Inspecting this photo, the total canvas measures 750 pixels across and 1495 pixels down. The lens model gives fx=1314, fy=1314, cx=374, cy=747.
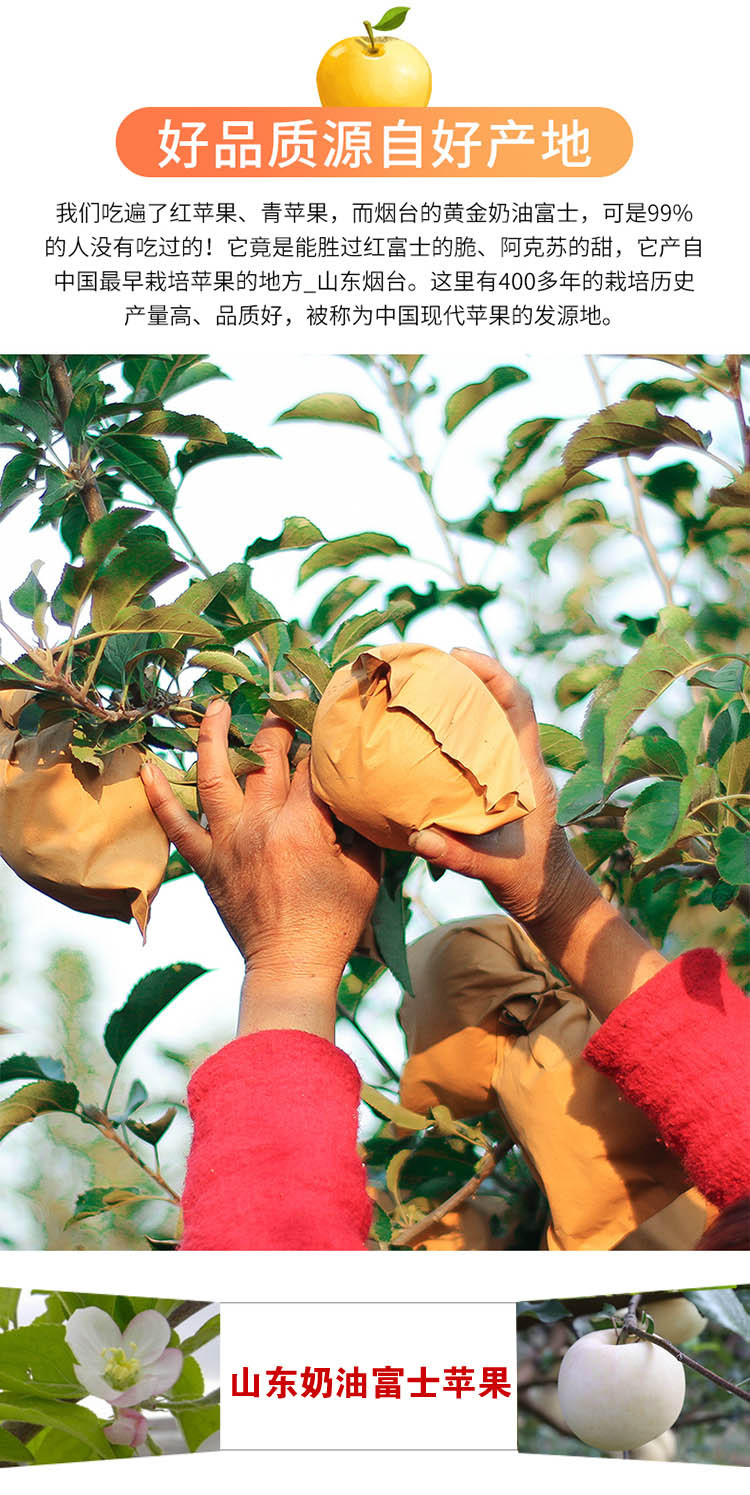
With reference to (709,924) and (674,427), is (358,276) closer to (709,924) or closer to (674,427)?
(674,427)

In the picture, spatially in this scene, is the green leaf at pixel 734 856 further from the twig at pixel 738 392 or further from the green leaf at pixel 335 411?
the green leaf at pixel 335 411

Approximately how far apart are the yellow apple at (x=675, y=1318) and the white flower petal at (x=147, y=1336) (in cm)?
26

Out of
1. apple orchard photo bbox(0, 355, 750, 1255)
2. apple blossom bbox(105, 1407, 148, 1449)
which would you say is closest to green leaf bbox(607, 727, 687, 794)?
apple orchard photo bbox(0, 355, 750, 1255)

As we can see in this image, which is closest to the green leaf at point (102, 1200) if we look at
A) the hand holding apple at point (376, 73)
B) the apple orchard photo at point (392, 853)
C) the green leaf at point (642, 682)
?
the apple orchard photo at point (392, 853)

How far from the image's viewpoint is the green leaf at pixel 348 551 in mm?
806

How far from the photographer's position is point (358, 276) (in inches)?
29.5

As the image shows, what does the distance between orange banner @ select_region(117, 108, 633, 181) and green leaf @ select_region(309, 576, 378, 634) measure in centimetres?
24

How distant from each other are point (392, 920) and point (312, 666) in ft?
0.51

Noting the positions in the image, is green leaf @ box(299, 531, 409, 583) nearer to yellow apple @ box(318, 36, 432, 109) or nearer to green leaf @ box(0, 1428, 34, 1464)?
yellow apple @ box(318, 36, 432, 109)

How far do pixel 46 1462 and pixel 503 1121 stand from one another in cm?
32

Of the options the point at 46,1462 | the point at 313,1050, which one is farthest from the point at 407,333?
the point at 46,1462

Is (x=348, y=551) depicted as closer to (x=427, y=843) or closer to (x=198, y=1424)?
(x=427, y=843)

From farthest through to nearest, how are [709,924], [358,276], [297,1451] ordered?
[709,924] → [358,276] → [297,1451]

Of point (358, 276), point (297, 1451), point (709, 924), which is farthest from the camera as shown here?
point (709, 924)
